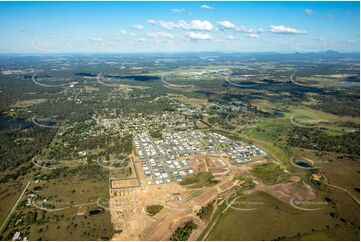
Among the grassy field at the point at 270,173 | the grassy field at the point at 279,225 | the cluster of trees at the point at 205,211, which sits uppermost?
the grassy field at the point at 270,173

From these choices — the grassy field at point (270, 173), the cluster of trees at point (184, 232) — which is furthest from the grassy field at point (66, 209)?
the grassy field at point (270, 173)

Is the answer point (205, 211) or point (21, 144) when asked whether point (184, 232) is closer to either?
point (205, 211)

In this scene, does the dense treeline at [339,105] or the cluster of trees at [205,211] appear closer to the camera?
the cluster of trees at [205,211]

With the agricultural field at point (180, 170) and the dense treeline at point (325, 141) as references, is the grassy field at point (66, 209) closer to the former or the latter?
the agricultural field at point (180, 170)

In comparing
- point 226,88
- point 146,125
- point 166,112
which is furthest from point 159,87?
point 146,125

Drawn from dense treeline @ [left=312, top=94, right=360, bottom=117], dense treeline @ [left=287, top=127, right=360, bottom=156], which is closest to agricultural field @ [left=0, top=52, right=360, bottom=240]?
dense treeline @ [left=287, top=127, right=360, bottom=156]

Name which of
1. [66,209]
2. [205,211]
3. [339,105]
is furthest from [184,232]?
[339,105]

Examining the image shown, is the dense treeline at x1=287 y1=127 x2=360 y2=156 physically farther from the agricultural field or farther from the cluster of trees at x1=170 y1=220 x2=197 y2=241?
the cluster of trees at x1=170 y1=220 x2=197 y2=241

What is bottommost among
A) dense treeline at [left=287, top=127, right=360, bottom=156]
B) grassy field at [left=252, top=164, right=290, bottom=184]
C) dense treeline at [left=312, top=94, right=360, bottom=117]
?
grassy field at [left=252, top=164, right=290, bottom=184]

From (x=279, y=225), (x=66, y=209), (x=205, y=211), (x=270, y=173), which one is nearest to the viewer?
(x=279, y=225)
